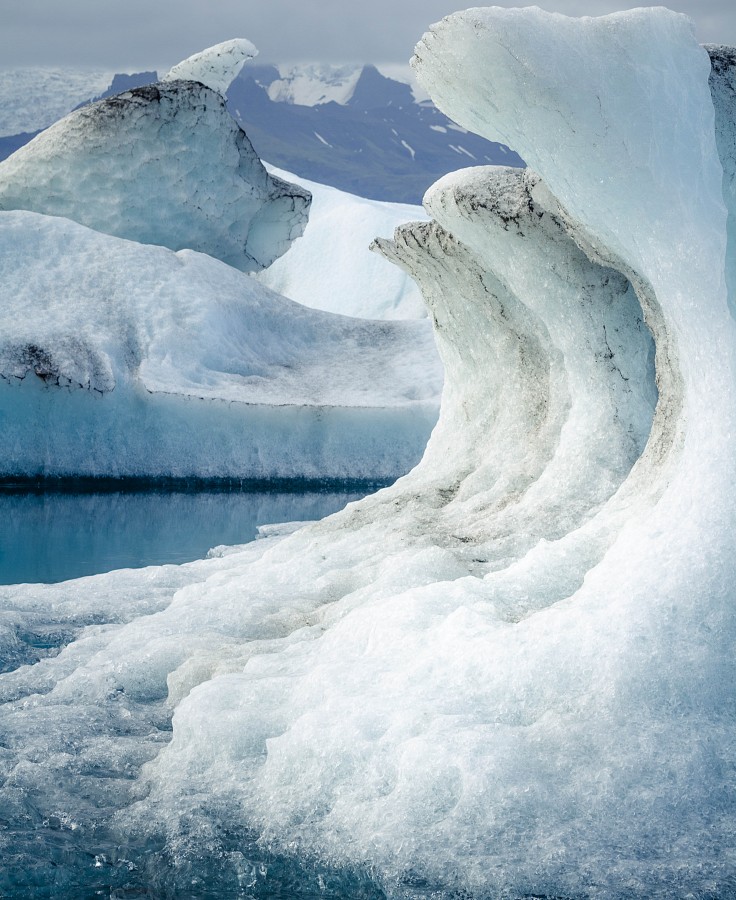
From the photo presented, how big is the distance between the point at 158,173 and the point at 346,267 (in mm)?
7421

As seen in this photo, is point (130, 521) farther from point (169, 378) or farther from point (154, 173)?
point (154, 173)

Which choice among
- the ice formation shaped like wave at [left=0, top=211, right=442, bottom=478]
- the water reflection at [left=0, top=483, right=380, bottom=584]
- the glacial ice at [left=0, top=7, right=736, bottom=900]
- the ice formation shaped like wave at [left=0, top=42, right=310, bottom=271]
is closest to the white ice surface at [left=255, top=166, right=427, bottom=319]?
the ice formation shaped like wave at [left=0, top=42, right=310, bottom=271]

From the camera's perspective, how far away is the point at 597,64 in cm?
286

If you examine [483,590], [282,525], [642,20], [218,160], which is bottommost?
[282,525]

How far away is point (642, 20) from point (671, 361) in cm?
123

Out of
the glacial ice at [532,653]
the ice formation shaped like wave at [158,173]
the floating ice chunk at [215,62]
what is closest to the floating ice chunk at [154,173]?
the ice formation shaped like wave at [158,173]

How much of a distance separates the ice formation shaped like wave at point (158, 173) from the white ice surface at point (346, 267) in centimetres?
519

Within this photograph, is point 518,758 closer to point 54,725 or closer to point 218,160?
point 54,725

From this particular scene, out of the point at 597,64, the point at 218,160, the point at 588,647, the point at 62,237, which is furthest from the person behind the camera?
the point at 218,160

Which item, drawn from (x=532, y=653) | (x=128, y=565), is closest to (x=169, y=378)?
(x=128, y=565)

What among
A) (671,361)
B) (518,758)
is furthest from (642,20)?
(518,758)

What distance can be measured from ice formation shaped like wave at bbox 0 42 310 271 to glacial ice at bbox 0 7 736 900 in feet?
27.9

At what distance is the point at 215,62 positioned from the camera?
13.6m

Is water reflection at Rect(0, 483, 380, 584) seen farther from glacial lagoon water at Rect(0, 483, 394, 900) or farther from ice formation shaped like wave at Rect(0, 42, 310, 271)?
ice formation shaped like wave at Rect(0, 42, 310, 271)
